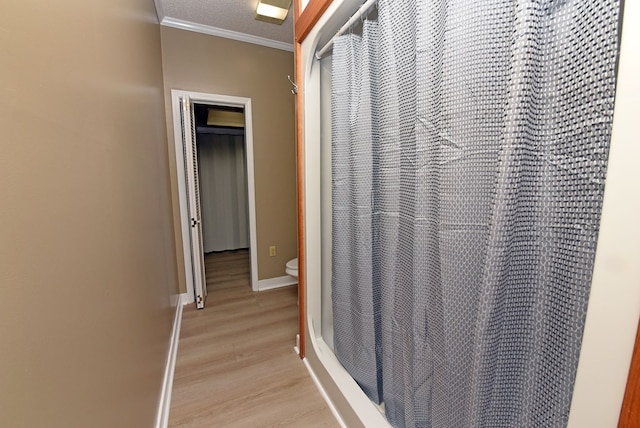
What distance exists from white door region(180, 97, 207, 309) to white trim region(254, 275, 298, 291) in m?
0.62

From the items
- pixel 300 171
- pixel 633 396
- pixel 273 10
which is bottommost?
pixel 633 396

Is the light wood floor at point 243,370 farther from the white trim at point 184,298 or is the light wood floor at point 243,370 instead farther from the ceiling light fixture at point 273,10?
the ceiling light fixture at point 273,10

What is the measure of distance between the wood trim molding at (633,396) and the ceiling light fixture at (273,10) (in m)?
2.49

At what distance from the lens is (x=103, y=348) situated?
0.73 metres

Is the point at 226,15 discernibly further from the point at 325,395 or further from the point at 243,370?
the point at 325,395

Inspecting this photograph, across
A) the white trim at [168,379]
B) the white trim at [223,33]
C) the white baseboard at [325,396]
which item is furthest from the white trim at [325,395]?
the white trim at [223,33]

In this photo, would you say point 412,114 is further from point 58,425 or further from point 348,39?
point 58,425

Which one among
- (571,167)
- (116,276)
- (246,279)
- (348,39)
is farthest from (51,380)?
(246,279)

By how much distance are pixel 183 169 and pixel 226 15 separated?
4.46 ft

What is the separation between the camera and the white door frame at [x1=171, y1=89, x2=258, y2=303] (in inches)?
91.5

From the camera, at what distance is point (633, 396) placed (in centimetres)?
39

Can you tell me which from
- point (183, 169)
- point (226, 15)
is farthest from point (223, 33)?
point (183, 169)

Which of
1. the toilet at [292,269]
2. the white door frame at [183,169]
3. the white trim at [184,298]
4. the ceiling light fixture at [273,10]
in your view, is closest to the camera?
the ceiling light fixture at [273,10]

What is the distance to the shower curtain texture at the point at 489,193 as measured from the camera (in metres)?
0.51
